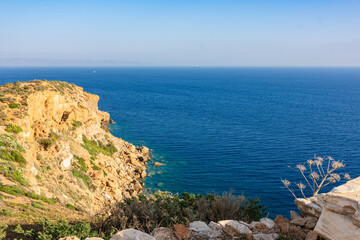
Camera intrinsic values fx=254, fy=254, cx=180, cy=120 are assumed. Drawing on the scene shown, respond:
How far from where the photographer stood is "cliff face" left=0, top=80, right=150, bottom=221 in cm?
2358

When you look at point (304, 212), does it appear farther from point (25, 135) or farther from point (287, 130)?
point (287, 130)

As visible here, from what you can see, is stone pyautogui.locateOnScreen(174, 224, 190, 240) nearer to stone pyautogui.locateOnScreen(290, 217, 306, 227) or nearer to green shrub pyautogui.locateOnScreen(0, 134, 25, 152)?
stone pyautogui.locateOnScreen(290, 217, 306, 227)

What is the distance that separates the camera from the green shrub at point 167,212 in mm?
11641

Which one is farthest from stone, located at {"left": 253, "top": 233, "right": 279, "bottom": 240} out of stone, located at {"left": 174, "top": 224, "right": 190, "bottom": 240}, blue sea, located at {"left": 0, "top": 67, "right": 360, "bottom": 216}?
blue sea, located at {"left": 0, "top": 67, "right": 360, "bottom": 216}

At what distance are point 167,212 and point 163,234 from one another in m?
2.85

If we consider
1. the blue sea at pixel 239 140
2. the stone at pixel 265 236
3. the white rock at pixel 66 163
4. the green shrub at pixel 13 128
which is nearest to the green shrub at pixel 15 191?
the green shrub at pixel 13 128

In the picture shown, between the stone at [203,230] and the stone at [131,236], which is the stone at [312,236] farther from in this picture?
the stone at [131,236]

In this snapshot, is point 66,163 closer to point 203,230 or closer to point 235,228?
point 203,230

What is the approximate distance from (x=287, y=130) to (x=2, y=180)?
213 feet

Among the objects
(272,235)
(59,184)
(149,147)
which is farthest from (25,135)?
(149,147)

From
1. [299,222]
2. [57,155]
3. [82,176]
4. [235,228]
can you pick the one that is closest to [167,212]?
[235,228]

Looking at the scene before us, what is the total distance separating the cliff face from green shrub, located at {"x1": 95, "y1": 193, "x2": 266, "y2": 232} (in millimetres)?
9112

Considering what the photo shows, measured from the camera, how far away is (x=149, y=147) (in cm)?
5988

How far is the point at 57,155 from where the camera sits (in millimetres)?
31953
